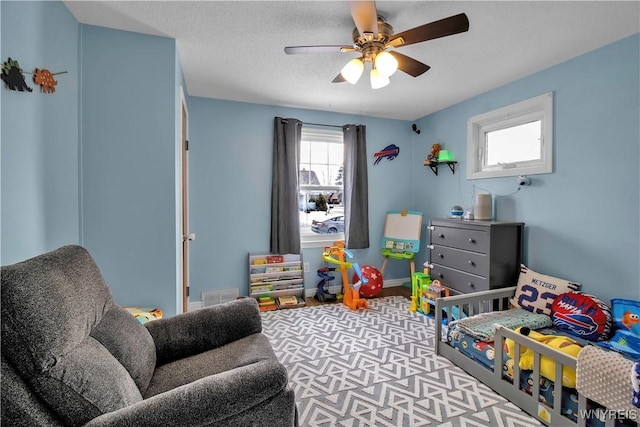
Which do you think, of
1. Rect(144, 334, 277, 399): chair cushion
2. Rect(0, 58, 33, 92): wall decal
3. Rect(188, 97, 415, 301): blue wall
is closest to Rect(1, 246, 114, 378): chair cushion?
Rect(144, 334, 277, 399): chair cushion

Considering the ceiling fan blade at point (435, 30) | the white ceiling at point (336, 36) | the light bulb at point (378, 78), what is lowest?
the light bulb at point (378, 78)

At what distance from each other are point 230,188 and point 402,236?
233 cm

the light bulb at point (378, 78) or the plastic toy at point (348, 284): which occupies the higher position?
the light bulb at point (378, 78)

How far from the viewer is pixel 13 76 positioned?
4.27 ft

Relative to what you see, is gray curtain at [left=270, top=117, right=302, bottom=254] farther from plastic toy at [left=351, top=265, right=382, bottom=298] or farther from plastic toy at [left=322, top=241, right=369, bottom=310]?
plastic toy at [left=351, top=265, right=382, bottom=298]

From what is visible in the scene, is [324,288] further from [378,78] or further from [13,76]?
[13,76]

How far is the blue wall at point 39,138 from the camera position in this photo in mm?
1304

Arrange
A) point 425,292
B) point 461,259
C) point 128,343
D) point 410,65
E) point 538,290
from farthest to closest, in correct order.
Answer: point 425,292
point 461,259
point 538,290
point 410,65
point 128,343

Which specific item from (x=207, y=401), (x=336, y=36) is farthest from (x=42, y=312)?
(x=336, y=36)

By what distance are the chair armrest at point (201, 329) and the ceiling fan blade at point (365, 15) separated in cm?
170

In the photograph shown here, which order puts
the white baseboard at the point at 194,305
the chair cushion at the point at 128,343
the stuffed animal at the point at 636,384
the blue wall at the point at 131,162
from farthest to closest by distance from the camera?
the white baseboard at the point at 194,305 → the blue wall at the point at 131,162 → the stuffed animal at the point at 636,384 → the chair cushion at the point at 128,343

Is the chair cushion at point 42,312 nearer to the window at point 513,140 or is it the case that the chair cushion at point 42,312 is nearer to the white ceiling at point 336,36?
the white ceiling at point 336,36

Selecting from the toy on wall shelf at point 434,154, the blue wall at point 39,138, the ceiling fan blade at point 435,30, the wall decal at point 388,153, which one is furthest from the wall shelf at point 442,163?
the blue wall at point 39,138

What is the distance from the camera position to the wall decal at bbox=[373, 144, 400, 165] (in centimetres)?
408
